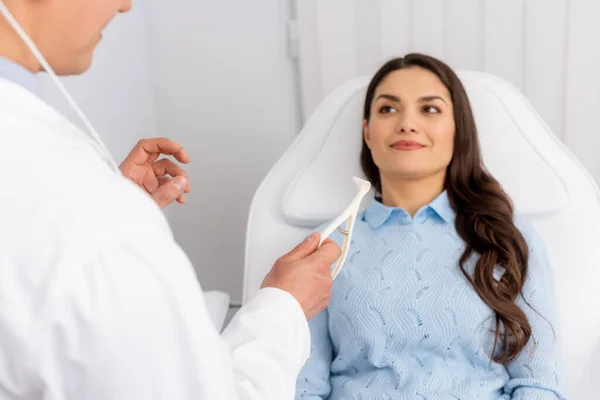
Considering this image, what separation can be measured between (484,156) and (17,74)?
1.17 metres

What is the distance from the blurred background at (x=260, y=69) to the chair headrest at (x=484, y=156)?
23cm

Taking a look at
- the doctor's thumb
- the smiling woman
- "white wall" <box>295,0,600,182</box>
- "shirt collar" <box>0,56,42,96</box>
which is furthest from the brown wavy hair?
"shirt collar" <box>0,56,42,96</box>

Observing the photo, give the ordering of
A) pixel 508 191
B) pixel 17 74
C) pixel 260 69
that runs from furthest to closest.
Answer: pixel 260 69, pixel 508 191, pixel 17 74

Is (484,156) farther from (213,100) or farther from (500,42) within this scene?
(213,100)

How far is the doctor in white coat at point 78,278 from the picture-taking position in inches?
21.8

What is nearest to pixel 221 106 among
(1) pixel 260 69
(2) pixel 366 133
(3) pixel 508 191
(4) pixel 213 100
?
(4) pixel 213 100

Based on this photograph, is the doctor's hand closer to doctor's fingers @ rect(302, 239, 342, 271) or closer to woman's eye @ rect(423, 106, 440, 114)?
doctor's fingers @ rect(302, 239, 342, 271)

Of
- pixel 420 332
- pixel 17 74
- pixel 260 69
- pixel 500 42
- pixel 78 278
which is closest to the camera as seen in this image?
pixel 78 278

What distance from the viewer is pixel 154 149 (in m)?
1.14

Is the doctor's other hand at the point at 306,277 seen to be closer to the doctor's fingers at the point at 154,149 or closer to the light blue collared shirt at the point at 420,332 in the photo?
the doctor's fingers at the point at 154,149

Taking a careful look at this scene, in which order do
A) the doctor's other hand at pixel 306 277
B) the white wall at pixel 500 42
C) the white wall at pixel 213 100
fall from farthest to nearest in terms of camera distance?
the white wall at pixel 213 100
the white wall at pixel 500 42
the doctor's other hand at pixel 306 277

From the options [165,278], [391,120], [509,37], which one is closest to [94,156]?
[165,278]

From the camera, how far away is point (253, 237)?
164 cm

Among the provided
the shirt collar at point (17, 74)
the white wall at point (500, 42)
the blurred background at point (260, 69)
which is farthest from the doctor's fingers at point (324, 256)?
the white wall at point (500, 42)
